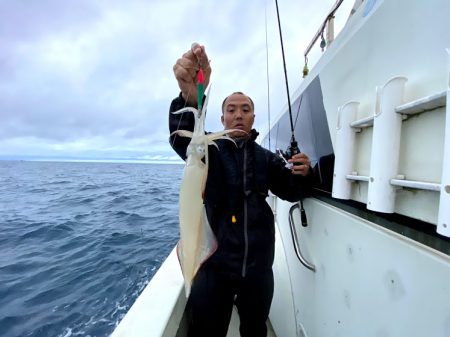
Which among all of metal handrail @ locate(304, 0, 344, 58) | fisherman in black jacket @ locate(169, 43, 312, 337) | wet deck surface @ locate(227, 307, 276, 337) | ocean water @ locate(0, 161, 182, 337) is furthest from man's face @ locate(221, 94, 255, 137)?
ocean water @ locate(0, 161, 182, 337)

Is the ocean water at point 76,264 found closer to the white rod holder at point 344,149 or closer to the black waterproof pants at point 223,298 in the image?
the black waterproof pants at point 223,298

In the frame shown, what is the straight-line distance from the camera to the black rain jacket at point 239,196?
163 centimetres

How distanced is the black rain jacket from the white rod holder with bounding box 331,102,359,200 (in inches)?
19.6

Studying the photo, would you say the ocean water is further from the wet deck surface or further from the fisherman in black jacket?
the fisherman in black jacket

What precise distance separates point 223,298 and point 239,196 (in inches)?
26.0

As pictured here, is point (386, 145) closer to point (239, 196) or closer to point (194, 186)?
point (194, 186)

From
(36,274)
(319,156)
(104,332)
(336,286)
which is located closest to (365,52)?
(319,156)

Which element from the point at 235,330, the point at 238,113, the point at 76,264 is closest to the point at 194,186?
the point at 238,113

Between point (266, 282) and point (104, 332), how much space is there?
2.45m

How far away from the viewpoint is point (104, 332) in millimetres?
3115

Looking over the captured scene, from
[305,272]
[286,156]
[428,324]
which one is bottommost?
[305,272]

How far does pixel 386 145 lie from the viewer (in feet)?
3.09

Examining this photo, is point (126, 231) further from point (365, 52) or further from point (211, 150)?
point (365, 52)

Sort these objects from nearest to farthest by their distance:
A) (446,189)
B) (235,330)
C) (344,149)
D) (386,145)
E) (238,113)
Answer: (446,189)
(386,145)
(344,149)
(238,113)
(235,330)
